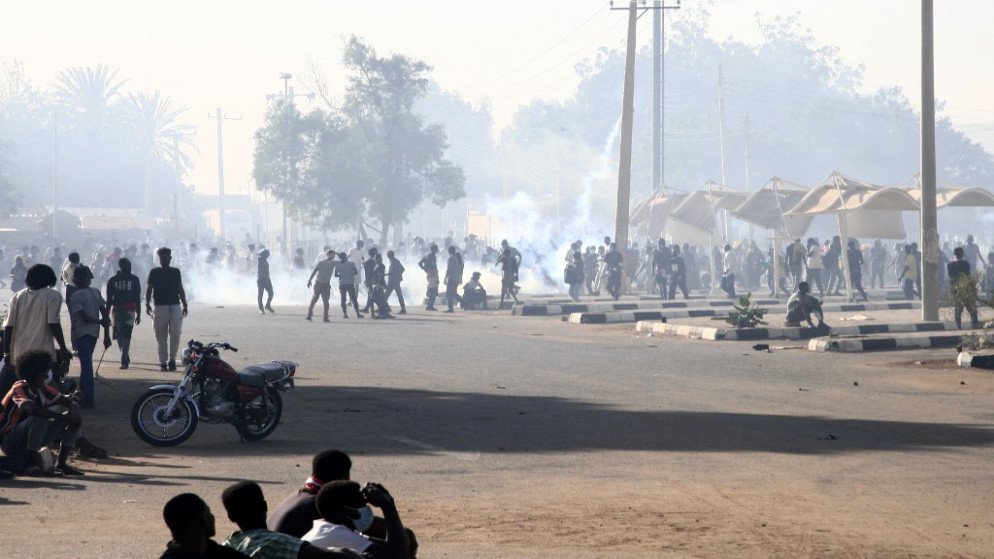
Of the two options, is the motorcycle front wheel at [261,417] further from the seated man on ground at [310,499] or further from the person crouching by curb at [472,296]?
the person crouching by curb at [472,296]

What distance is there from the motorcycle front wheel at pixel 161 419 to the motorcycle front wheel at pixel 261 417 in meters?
0.41

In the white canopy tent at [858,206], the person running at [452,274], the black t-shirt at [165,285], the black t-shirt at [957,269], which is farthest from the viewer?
the person running at [452,274]

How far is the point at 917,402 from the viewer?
13562 millimetres

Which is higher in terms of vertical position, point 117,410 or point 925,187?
point 925,187

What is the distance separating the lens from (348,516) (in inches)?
195

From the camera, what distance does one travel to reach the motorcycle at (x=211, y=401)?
11.0m

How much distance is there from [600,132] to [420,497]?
99.5 m

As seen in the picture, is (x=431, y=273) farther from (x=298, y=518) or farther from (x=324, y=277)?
(x=298, y=518)

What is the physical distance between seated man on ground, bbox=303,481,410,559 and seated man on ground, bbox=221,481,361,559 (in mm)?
210

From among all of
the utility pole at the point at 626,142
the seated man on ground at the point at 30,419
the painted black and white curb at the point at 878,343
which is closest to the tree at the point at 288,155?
the utility pole at the point at 626,142

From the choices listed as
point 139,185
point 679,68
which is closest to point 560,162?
point 679,68

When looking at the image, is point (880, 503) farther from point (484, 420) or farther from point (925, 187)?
point (925, 187)

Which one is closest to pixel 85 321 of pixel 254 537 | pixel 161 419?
pixel 161 419

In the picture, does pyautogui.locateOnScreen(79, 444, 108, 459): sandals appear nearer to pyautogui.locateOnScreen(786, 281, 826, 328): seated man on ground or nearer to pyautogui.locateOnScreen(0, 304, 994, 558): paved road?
pyautogui.locateOnScreen(0, 304, 994, 558): paved road
